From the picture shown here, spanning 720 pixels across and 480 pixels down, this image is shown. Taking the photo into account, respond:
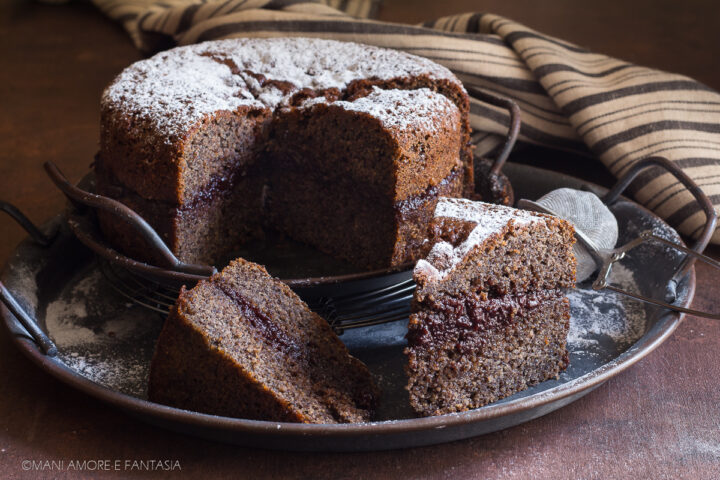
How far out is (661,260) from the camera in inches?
113

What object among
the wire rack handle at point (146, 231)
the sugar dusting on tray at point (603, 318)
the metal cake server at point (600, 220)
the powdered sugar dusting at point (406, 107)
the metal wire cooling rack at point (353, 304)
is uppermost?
the powdered sugar dusting at point (406, 107)

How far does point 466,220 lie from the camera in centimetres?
225

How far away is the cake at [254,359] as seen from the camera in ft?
6.79

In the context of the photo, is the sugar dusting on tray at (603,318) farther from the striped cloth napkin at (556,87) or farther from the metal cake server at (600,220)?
the striped cloth napkin at (556,87)

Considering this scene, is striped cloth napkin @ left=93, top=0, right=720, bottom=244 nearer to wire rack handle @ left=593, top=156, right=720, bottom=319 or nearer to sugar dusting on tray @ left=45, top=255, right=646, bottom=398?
wire rack handle @ left=593, top=156, right=720, bottom=319

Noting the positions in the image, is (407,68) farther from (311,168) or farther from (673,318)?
(673,318)

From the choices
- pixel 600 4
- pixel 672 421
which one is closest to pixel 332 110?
pixel 672 421

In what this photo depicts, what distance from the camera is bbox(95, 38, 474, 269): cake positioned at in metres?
2.59

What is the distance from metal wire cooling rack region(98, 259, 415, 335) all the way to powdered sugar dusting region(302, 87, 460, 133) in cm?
52

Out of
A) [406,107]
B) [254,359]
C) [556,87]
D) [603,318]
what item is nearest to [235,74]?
[406,107]

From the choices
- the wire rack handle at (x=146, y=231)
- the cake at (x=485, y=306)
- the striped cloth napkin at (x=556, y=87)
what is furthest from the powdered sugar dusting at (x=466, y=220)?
the striped cloth napkin at (x=556, y=87)

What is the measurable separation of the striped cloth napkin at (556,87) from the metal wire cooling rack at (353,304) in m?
1.21

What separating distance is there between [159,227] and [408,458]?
1152 millimetres

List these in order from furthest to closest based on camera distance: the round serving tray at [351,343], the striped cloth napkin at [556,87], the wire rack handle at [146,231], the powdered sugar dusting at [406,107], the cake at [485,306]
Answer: the striped cloth napkin at [556,87], the powdered sugar dusting at [406,107], the wire rack handle at [146,231], the cake at [485,306], the round serving tray at [351,343]
